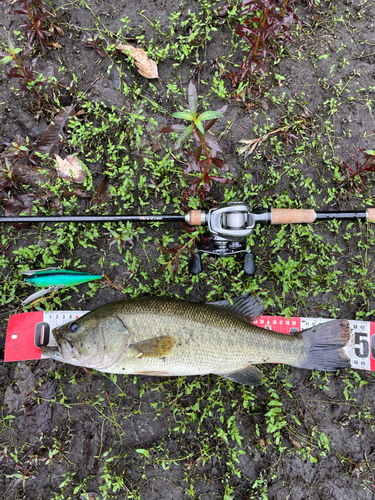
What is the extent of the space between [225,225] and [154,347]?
1295 mm

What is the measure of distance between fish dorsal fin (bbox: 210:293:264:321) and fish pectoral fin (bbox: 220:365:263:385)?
1.60 ft

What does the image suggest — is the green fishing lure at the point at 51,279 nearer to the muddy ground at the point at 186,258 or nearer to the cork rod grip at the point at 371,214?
the muddy ground at the point at 186,258

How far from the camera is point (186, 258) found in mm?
3441

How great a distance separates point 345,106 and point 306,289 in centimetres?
219

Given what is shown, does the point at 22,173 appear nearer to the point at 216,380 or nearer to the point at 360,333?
the point at 216,380

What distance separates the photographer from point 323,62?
3.69m

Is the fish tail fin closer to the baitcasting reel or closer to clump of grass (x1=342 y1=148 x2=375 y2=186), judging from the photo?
the baitcasting reel

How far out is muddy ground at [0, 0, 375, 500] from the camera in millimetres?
3385

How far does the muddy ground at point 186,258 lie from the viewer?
3385 millimetres

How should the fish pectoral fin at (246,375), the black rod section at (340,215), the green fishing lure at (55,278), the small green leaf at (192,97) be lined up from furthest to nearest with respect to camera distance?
the green fishing lure at (55,278), the black rod section at (340,215), the fish pectoral fin at (246,375), the small green leaf at (192,97)

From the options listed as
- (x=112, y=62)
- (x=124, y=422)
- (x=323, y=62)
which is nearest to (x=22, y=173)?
(x=112, y=62)

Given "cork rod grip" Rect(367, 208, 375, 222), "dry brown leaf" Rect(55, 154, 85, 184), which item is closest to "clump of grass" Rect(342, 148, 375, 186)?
"cork rod grip" Rect(367, 208, 375, 222)

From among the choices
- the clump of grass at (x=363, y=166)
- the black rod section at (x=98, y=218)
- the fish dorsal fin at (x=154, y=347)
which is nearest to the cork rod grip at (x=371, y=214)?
the clump of grass at (x=363, y=166)

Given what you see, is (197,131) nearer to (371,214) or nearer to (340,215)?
(340,215)
